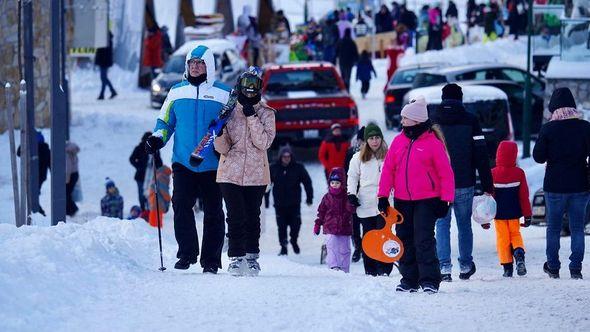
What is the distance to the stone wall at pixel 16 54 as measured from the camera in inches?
1058

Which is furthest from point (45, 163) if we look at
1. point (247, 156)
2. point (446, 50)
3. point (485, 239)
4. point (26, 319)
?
point (446, 50)

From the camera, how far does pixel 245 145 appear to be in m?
10.2

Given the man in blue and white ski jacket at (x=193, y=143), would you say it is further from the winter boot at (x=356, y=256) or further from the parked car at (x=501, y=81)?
the parked car at (x=501, y=81)

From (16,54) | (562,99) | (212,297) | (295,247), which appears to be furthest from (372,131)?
(16,54)

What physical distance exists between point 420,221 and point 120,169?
54.7 ft

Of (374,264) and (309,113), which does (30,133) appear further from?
(309,113)

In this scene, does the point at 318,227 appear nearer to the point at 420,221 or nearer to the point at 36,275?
the point at 420,221

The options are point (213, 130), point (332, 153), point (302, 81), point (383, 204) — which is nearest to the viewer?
point (383, 204)

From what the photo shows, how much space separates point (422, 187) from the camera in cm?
980

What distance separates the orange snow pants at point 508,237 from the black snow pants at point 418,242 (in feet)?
8.55

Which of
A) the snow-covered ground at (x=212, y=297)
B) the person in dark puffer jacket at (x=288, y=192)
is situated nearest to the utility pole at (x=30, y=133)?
the person in dark puffer jacket at (x=288, y=192)

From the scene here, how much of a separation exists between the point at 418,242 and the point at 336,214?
3.94m

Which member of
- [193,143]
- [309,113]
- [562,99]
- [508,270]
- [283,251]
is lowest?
[283,251]

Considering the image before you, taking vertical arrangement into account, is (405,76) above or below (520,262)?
above
